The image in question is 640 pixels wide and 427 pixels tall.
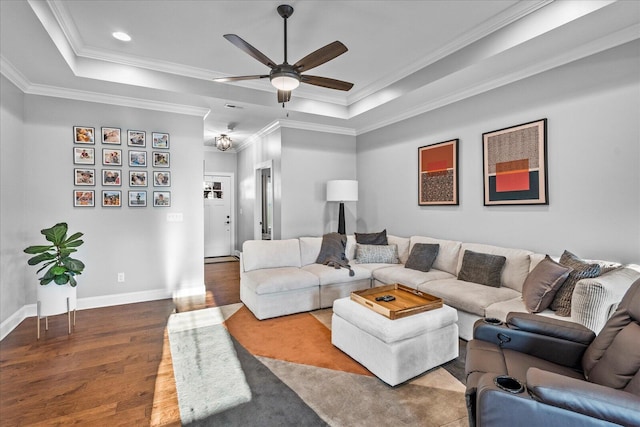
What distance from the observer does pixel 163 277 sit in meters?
4.55

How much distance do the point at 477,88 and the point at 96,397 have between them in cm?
468

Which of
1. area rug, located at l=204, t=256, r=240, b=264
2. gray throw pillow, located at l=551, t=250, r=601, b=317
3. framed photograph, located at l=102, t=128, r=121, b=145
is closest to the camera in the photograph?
gray throw pillow, located at l=551, t=250, r=601, b=317

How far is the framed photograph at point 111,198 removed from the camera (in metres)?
4.18

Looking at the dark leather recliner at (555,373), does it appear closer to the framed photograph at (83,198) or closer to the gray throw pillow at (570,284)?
the gray throw pillow at (570,284)

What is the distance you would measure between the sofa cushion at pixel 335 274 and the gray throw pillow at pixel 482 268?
1.19 m

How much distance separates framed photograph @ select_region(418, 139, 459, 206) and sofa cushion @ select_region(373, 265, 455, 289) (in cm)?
101

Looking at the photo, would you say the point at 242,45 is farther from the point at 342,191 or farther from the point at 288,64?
the point at 342,191

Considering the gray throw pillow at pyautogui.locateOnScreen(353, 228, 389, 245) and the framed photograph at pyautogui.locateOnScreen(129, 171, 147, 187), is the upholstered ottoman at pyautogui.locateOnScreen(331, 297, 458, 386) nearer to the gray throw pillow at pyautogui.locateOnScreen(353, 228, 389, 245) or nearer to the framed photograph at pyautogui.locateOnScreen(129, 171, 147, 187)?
the gray throw pillow at pyautogui.locateOnScreen(353, 228, 389, 245)

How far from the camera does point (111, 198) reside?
13.8ft

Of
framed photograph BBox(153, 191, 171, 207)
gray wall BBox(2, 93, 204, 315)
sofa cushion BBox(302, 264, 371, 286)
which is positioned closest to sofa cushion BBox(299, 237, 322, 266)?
sofa cushion BBox(302, 264, 371, 286)

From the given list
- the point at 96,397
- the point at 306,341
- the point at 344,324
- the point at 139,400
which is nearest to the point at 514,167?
the point at 344,324

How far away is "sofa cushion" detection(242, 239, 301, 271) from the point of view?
13.7 ft

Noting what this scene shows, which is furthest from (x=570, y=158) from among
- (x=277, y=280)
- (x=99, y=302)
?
(x=99, y=302)

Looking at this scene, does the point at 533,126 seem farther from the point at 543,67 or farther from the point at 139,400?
the point at 139,400
